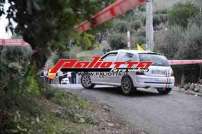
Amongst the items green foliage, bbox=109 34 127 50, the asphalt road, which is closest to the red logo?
the asphalt road

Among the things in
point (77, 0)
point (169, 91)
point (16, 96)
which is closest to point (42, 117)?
point (16, 96)

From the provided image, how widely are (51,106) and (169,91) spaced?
8088 mm

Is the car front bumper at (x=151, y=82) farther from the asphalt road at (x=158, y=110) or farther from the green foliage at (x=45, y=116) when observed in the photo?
the green foliage at (x=45, y=116)

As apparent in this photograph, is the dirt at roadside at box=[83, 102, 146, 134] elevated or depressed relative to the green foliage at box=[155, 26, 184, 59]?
depressed

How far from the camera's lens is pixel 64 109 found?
11242 millimetres

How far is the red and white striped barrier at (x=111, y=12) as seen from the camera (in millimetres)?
6070

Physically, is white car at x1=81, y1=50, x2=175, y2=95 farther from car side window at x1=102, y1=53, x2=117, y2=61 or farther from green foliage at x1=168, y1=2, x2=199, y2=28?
green foliage at x1=168, y1=2, x2=199, y2=28

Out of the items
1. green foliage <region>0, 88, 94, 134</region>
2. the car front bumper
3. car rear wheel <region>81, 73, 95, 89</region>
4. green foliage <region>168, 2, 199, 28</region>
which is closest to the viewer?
green foliage <region>0, 88, 94, 134</region>

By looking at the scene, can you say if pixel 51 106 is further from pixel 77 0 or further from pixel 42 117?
pixel 77 0

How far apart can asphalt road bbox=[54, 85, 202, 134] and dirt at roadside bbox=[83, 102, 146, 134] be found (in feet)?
0.99

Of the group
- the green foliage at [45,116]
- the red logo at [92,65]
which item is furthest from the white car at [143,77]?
the green foliage at [45,116]

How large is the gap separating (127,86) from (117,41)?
Answer: 2935 centimetres

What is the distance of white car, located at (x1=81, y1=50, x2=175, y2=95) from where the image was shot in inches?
685

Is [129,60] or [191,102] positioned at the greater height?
[129,60]
